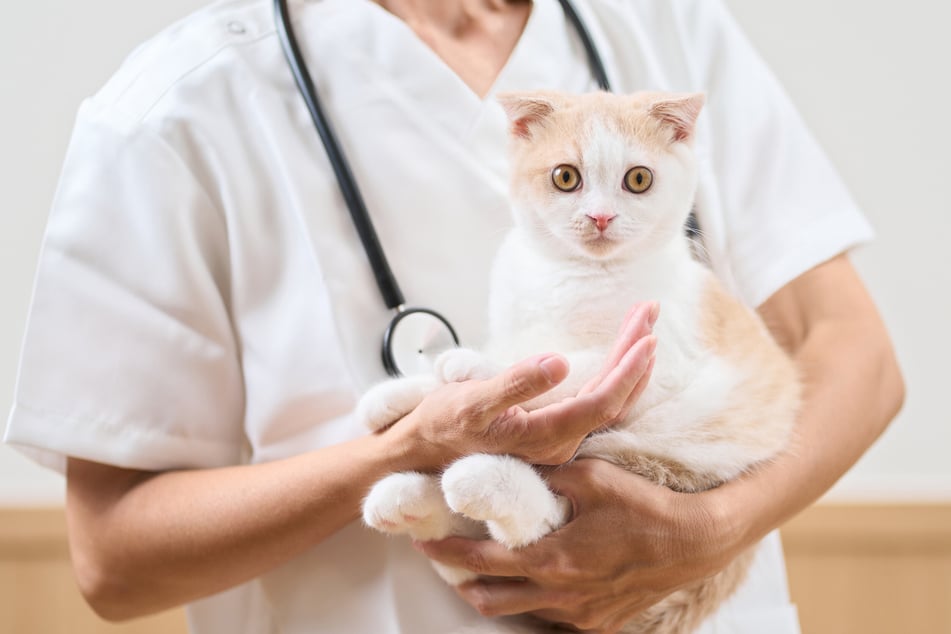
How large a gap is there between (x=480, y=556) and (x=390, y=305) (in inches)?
11.1

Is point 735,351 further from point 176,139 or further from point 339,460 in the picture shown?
point 176,139

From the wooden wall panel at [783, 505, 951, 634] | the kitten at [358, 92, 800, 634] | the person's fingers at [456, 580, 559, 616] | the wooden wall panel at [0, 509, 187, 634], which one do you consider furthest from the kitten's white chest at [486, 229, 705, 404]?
the wooden wall panel at [0, 509, 187, 634]

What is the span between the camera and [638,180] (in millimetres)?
771

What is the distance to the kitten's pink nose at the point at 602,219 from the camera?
2.43ft

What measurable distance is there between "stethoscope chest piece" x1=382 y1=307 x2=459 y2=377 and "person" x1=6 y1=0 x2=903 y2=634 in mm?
38

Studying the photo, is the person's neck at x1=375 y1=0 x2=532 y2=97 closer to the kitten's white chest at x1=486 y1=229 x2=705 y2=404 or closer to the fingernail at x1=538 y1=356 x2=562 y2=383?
the kitten's white chest at x1=486 y1=229 x2=705 y2=404

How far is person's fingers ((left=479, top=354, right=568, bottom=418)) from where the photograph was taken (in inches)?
25.8

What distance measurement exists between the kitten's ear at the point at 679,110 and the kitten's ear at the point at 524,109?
0.09 m

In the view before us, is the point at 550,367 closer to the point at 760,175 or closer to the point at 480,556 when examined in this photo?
the point at 480,556

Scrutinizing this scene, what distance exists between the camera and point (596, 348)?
2.60ft

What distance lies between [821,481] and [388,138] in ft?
2.08

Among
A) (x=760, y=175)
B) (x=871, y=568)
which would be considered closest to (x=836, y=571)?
(x=871, y=568)

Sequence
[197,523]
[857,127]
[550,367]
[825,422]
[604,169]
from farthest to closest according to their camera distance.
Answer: [857,127] → [825,422] → [197,523] → [604,169] → [550,367]

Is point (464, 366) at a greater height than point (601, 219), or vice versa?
point (601, 219)
